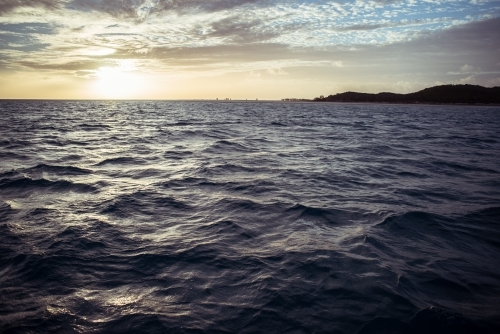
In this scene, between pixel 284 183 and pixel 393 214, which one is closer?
pixel 393 214

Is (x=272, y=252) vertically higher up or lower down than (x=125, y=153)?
lower down

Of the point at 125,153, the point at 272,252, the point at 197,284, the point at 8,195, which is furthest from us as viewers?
the point at 125,153

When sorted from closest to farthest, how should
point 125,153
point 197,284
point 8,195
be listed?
point 197,284 < point 8,195 < point 125,153

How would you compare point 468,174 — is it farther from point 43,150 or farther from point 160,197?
point 43,150

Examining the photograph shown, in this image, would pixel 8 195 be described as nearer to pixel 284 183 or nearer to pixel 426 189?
Result: pixel 284 183

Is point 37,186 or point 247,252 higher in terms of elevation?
point 37,186

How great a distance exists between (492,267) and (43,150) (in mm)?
24183

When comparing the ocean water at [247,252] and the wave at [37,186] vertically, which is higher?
the wave at [37,186]

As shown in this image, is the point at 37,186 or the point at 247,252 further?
the point at 37,186

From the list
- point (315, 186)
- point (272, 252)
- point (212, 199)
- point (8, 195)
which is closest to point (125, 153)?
point (8, 195)

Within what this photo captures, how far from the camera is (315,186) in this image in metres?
11.9

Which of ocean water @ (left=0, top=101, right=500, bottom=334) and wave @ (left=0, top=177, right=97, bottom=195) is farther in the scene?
wave @ (left=0, top=177, right=97, bottom=195)

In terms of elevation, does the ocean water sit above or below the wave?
below

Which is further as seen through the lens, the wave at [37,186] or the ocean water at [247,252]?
the wave at [37,186]
